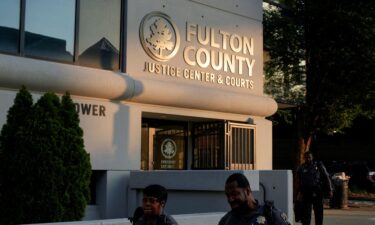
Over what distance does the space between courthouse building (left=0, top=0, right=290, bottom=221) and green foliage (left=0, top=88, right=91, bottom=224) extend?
2.31 meters

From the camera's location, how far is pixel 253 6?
52.1 feet

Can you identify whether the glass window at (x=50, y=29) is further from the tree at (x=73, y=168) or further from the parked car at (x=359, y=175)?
the parked car at (x=359, y=175)

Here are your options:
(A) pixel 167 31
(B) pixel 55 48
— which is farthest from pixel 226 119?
(B) pixel 55 48

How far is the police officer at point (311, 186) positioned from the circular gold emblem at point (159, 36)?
4.06 meters

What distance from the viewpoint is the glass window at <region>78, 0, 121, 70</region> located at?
12.2 m

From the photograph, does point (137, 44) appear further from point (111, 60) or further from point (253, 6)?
point (253, 6)

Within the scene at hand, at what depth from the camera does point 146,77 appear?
1299 cm

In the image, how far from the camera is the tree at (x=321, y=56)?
1844cm

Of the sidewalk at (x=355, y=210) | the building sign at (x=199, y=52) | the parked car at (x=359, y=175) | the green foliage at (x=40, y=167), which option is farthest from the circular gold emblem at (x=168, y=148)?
the parked car at (x=359, y=175)

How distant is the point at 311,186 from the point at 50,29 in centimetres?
577

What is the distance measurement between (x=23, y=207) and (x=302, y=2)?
14377 millimetres

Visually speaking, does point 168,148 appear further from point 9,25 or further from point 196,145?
point 9,25

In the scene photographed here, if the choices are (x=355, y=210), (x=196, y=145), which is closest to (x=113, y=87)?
(x=196, y=145)

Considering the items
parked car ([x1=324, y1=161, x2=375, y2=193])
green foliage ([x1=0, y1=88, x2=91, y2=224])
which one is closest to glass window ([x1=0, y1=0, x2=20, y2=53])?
green foliage ([x1=0, y1=88, x2=91, y2=224])
